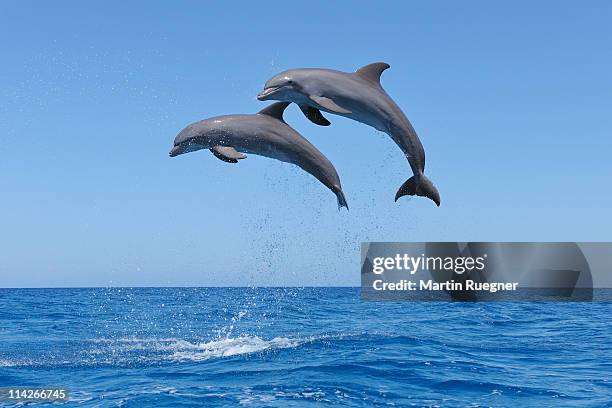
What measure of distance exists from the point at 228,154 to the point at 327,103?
1682 millimetres

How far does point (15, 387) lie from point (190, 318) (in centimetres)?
1830

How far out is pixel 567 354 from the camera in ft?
58.2

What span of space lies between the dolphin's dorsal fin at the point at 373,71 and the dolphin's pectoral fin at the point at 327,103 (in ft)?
2.95

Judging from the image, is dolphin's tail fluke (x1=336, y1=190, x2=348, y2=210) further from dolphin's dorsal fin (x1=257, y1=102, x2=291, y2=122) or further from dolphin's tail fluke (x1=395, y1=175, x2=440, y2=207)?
dolphin's dorsal fin (x1=257, y1=102, x2=291, y2=122)

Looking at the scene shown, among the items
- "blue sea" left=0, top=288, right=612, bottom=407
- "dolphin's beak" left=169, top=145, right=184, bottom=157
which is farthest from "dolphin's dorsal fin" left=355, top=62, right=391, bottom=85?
"blue sea" left=0, top=288, right=612, bottom=407

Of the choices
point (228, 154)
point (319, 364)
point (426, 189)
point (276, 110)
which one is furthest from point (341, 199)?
point (319, 364)

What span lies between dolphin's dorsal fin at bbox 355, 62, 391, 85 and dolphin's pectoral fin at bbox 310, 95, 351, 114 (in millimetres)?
899

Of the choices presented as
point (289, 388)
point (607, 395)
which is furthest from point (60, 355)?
point (607, 395)

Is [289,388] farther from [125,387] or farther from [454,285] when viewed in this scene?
[454,285]

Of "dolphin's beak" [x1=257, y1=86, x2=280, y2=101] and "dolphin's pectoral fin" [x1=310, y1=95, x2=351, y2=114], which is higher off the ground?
"dolphin's beak" [x1=257, y1=86, x2=280, y2=101]

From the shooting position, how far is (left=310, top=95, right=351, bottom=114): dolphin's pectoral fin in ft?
26.6

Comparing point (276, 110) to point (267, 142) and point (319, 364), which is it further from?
point (319, 364)

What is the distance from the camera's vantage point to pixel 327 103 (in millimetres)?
8148

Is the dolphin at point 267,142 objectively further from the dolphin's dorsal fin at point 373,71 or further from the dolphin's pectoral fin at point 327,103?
the dolphin's dorsal fin at point 373,71
